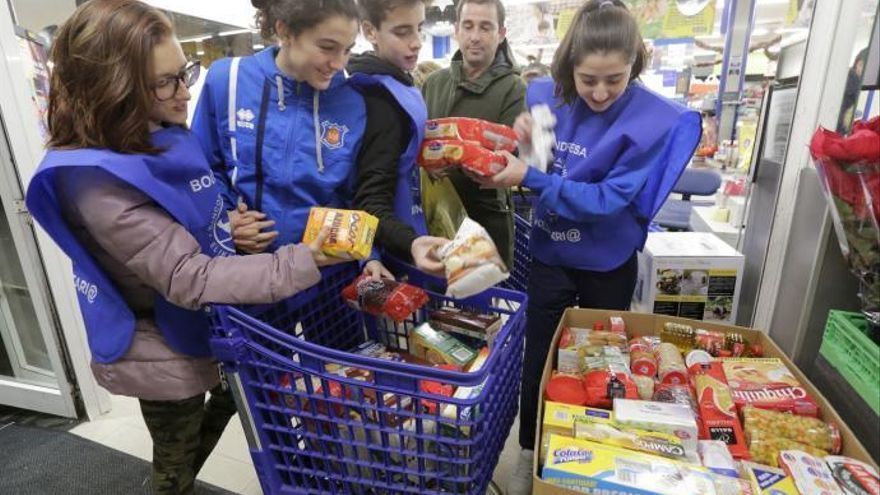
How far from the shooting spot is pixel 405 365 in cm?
80

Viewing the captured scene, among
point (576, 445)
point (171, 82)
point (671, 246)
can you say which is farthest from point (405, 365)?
point (671, 246)

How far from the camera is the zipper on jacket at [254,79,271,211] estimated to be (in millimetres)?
1238

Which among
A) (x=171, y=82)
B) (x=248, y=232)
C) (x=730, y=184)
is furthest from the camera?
(x=730, y=184)

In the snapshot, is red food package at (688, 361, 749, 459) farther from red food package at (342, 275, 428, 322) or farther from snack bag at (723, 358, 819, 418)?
red food package at (342, 275, 428, 322)

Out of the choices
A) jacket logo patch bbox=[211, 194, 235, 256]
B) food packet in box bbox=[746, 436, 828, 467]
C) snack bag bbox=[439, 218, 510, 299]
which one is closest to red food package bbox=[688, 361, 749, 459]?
food packet in box bbox=[746, 436, 828, 467]

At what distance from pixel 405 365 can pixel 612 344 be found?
2.22 feet

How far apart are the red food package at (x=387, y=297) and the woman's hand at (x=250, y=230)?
271 mm

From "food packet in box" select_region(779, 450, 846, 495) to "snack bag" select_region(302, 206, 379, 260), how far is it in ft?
2.76

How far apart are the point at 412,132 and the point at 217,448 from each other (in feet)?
5.16

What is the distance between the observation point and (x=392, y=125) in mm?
1318

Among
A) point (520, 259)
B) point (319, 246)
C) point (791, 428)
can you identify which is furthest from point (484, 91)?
point (791, 428)

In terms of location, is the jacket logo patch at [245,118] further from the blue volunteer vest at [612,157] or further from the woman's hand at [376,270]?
the blue volunteer vest at [612,157]

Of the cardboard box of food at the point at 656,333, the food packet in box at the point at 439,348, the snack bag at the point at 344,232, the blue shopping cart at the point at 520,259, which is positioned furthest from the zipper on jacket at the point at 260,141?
the blue shopping cart at the point at 520,259

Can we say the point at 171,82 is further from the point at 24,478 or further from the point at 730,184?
the point at 730,184
